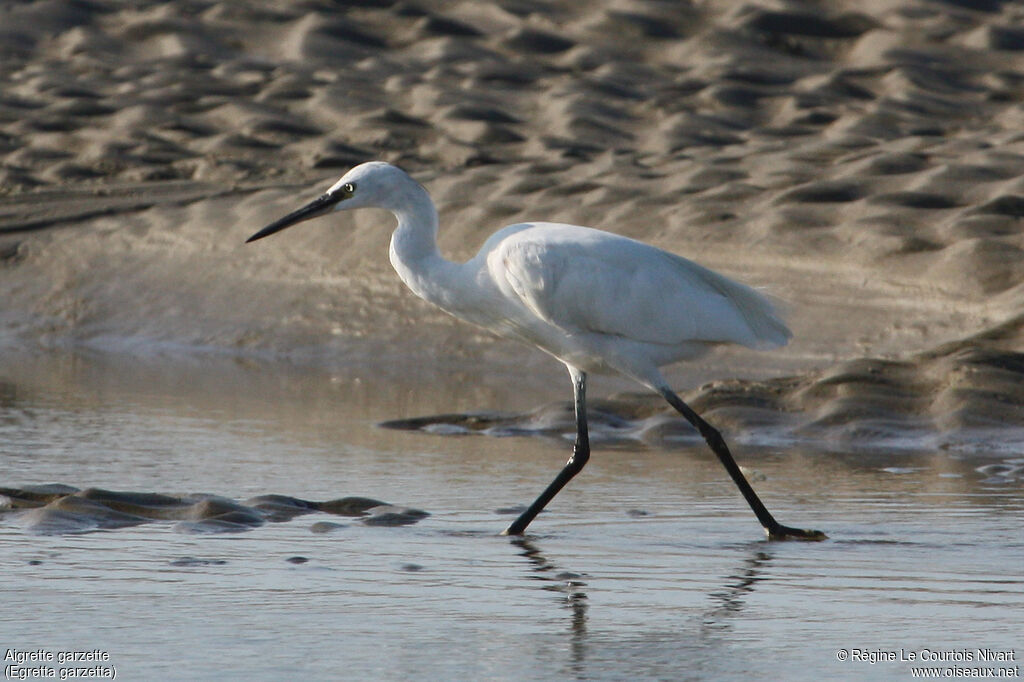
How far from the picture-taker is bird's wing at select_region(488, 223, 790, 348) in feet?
19.2

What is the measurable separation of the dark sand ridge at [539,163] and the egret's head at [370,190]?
230 centimetres

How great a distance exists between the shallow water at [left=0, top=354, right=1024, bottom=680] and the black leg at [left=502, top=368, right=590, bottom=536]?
0.24 ft

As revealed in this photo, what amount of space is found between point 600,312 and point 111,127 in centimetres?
766

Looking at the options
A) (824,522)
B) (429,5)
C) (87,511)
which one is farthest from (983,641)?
(429,5)

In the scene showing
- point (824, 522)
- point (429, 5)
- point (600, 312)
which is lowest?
point (824, 522)

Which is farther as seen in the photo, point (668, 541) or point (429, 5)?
point (429, 5)

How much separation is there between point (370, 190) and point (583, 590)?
1.98m

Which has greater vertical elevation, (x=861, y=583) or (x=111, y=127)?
(x=111, y=127)

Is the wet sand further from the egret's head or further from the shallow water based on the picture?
the egret's head

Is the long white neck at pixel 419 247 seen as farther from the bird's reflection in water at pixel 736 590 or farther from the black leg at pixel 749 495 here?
the bird's reflection in water at pixel 736 590

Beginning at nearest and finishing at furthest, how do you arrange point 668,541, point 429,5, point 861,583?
point 861,583, point 668,541, point 429,5

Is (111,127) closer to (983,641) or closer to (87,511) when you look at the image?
(87,511)

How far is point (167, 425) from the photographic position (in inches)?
307

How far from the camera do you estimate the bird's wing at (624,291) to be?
5855 mm
